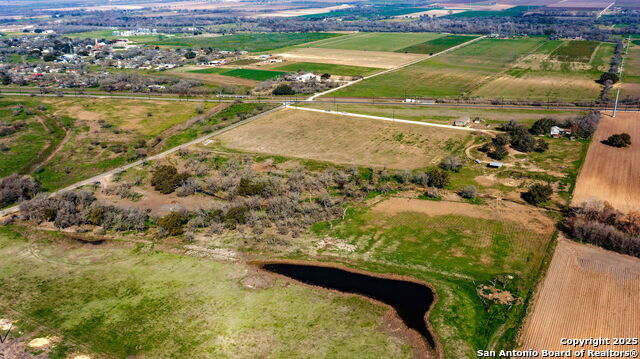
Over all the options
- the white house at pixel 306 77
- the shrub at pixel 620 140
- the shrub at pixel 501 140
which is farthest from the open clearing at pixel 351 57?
the shrub at pixel 620 140

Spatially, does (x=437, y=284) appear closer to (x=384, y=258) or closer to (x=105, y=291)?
(x=384, y=258)

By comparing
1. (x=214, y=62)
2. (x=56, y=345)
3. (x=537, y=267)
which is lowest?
(x=56, y=345)

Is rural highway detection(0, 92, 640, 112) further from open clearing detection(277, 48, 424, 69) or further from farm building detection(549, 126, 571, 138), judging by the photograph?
open clearing detection(277, 48, 424, 69)

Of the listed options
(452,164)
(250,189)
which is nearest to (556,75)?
(452,164)

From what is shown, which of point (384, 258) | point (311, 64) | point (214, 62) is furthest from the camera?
point (214, 62)

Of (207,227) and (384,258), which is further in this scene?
(207,227)

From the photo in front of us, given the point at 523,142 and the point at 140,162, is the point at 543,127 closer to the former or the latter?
the point at 523,142

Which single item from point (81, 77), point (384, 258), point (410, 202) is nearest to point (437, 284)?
point (384, 258)

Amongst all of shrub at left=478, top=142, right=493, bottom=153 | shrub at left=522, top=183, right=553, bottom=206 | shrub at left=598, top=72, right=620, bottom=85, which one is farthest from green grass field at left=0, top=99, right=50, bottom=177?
shrub at left=598, top=72, right=620, bottom=85
